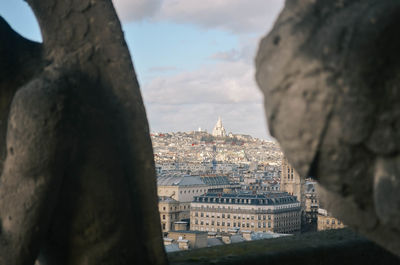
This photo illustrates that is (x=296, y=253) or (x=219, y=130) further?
(x=219, y=130)

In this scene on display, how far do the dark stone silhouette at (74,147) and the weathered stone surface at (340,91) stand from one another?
599mm

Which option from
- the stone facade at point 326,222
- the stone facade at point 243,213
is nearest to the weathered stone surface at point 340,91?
the stone facade at point 326,222

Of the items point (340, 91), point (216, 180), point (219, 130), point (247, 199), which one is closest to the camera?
point (340, 91)

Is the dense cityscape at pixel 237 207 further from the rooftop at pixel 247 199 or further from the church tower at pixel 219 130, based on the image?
the church tower at pixel 219 130

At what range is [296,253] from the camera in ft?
6.25

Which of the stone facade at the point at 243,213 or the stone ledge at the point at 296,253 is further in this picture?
the stone facade at the point at 243,213

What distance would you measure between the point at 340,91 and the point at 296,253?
122 centimetres

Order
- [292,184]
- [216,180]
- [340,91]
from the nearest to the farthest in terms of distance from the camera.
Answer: [340,91] < [292,184] < [216,180]

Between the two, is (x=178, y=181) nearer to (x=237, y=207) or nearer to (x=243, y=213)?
(x=237, y=207)

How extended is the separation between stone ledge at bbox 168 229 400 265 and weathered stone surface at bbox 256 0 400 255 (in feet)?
3.47

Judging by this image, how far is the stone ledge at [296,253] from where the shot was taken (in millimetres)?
1857

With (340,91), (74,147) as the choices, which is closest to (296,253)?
(74,147)

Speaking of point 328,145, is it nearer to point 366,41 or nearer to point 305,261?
point 366,41

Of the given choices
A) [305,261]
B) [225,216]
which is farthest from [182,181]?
[305,261]
